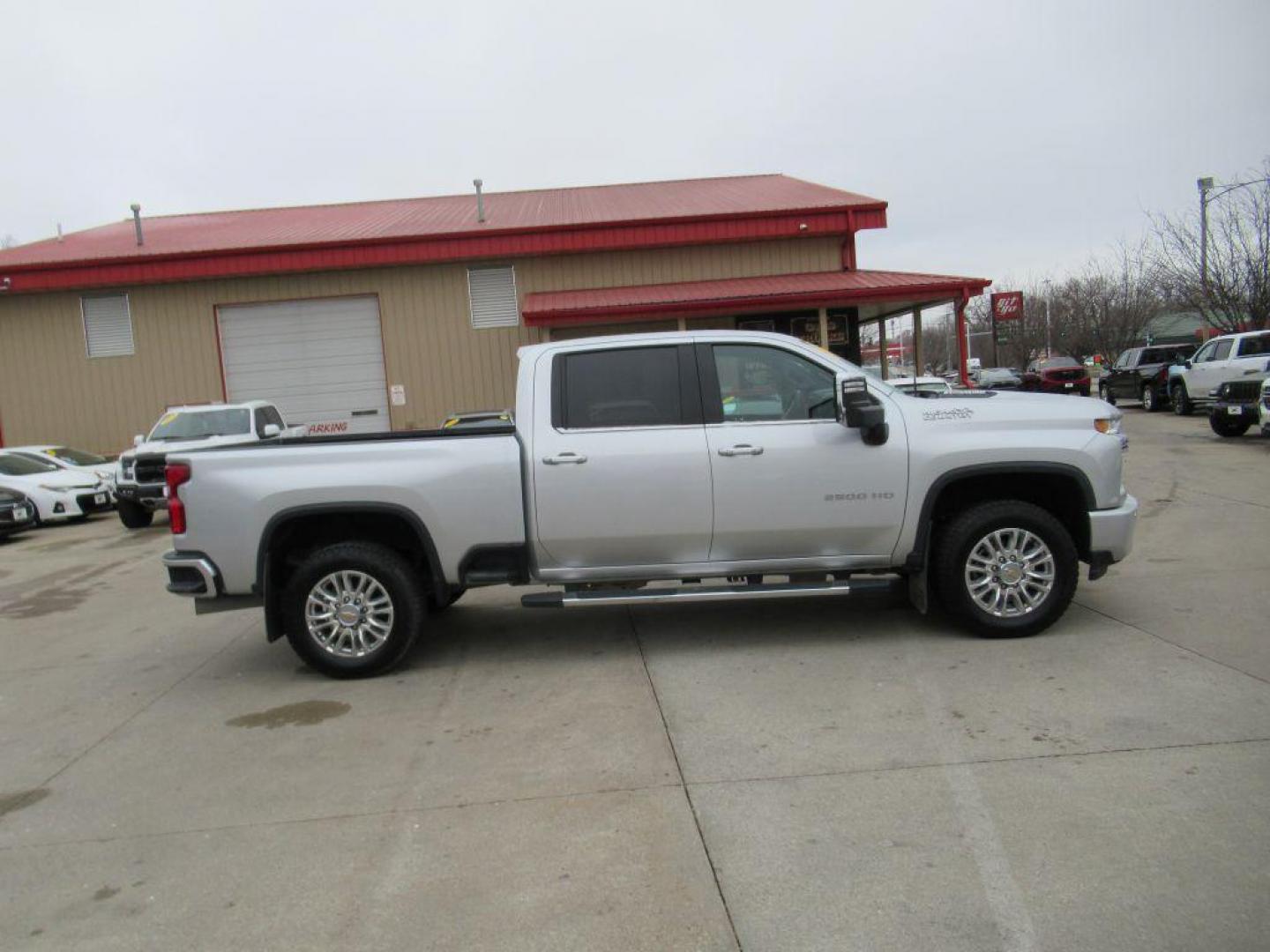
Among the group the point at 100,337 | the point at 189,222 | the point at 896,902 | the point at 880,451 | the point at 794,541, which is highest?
the point at 189,222

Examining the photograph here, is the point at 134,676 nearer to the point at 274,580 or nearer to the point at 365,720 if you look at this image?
the point at 274,580

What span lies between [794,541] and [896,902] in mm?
3016

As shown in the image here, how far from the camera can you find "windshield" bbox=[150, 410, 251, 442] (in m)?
16.1

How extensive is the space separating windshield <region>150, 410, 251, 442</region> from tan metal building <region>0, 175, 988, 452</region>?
16.4 feet

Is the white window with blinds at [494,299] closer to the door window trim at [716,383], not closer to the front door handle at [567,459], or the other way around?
the door window trim at [716,383]

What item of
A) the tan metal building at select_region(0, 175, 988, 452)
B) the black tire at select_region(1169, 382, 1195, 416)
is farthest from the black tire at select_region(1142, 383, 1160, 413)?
the tan metal building at select_region(0, 175, 988, 452)

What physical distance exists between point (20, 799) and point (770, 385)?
452cm

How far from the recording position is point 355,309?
21266 millimetres

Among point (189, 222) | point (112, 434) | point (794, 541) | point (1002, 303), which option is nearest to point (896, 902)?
point (794, 541)

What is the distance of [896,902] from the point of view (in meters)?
3.30

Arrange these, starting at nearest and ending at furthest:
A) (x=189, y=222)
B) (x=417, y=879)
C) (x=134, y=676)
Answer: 1. (x=417, y=879)
2. (x=134, y=676)
3. (x=189, y=222)

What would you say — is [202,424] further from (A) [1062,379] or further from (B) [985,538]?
(A) [1062,379]

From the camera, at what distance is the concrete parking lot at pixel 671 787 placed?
331 cm

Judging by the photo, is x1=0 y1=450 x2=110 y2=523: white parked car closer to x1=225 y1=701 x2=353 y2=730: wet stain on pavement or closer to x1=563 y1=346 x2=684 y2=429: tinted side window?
x1=225 y1=701 x2=353 y2=730: wet stain on pavement
